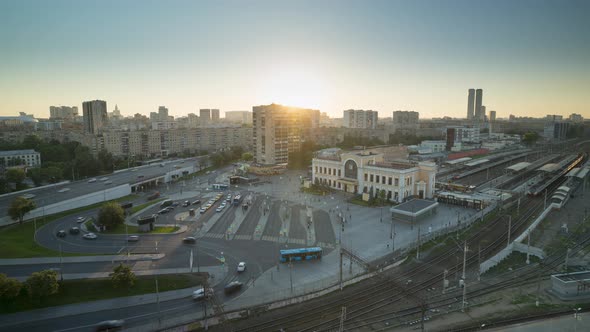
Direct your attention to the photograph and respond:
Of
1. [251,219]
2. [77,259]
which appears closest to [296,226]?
[251,219]

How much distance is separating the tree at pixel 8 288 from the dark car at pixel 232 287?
10.1m

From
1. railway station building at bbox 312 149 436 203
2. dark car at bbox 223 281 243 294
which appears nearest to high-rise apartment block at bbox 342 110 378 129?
railway station building at bbox 312 149 436 203

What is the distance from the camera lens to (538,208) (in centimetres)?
3497

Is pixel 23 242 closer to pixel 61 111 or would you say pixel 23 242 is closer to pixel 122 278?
pixel 122 278

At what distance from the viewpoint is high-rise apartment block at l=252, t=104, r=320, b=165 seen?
217 feet

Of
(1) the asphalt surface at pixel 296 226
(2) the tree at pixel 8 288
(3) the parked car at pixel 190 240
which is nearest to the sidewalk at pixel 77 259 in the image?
(3) the parked car at pixel 190 240

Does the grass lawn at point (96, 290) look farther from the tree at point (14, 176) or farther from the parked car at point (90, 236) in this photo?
the tree at point (14, 176)

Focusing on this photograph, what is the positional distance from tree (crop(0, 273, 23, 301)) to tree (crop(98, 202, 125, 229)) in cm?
1138

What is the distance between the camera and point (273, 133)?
66188 millimetres

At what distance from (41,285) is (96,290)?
2.58 m

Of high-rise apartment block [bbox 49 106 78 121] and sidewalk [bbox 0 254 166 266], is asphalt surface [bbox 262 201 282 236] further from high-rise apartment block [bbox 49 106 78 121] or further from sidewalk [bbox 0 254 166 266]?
high-rise apartment block [bbox 49 106 78 121]

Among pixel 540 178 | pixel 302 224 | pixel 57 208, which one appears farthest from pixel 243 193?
pixel 540 178

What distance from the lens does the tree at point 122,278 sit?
1894cm

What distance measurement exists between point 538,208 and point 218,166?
5305 cm
